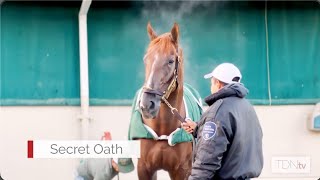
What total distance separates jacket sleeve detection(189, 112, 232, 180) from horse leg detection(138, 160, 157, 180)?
131 centimetres

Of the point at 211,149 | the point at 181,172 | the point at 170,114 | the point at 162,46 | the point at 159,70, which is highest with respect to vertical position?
the point at 162,46

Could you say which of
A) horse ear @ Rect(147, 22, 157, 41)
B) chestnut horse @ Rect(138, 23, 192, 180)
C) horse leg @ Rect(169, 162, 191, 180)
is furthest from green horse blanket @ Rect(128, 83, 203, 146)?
horse ear @ Rect(147, 22, 157, 41)

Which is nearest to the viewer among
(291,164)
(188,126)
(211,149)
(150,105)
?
(211,149)

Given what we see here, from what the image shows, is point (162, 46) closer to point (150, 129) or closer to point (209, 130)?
point (150, 129)

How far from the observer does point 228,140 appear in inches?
142

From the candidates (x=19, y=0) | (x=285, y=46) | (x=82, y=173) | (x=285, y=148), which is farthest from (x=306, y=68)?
(x=19, y=0)

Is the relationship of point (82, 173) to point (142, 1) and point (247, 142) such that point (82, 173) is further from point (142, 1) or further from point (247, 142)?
point (247, 142)

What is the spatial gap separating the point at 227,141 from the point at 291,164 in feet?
5.15

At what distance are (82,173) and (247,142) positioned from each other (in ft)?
5.10

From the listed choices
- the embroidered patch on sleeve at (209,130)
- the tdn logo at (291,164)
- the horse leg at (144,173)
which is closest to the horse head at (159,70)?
the horse leg at (144,173)

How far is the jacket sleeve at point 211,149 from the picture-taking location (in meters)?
3.56

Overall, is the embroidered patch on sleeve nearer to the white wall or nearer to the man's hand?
the man's hand

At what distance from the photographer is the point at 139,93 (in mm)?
4855

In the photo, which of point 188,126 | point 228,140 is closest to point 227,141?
point 228,140
